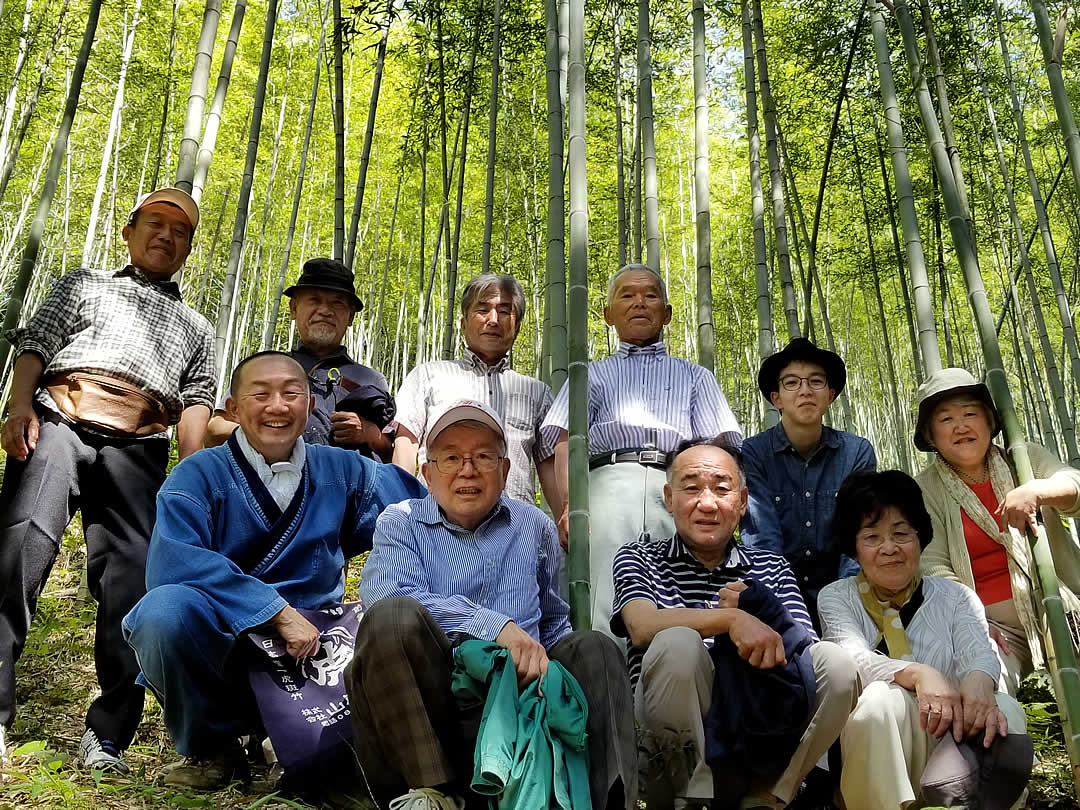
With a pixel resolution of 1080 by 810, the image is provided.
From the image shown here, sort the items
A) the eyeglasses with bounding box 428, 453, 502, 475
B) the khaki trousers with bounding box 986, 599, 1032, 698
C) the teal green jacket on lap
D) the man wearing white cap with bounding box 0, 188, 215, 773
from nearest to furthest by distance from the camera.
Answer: the teal green jacket on lap → the eyeglasses with bounding box 428, 453, 502, 475 → the man wearing white cap with bounding box 0, 188, 215, 773 → the khaki trousers with bounding box 986, 599, 1032, 698

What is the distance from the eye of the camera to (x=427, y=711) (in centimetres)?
186

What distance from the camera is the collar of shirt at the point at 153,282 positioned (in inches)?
111

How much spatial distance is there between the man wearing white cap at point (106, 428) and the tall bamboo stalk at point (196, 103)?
217 mm

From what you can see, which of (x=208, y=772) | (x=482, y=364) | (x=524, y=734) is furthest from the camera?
(x=482, y=364)

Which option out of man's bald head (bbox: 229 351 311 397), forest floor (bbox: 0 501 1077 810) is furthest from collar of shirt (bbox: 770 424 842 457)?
man's bald head (bbox: 229 351 311 397)

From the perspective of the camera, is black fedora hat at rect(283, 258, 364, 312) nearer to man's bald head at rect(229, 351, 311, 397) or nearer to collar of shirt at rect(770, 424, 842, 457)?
man's bald head at rect(229, 351, 311, 397)

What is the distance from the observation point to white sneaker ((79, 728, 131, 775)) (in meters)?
2.25

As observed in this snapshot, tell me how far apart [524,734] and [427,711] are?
0.23 m

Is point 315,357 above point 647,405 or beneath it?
above

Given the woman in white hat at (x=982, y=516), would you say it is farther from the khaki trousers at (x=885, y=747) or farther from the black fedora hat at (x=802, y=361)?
the khaki trousers at (x=885, y=747)

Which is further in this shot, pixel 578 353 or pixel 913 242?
pixel 913 242

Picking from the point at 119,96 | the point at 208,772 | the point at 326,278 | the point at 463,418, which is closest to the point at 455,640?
the point at 463,418

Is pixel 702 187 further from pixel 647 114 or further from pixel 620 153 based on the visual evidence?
pixel 620 153

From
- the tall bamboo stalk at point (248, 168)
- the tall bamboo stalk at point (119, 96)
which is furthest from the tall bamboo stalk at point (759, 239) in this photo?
the tall bamboo stalk at point (119, 96)
